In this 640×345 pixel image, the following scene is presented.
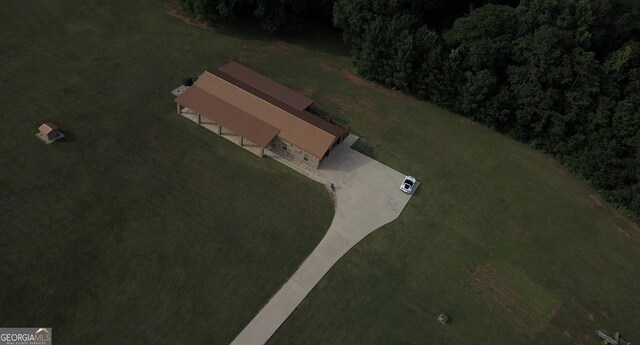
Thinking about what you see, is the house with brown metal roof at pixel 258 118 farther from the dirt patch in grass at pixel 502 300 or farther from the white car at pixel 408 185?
the dirt patch in grass at pixel 502 300

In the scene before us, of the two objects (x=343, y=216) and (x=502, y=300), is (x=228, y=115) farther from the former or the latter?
(x=502, y=300)

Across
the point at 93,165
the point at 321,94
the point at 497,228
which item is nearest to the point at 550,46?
the point at 497,228

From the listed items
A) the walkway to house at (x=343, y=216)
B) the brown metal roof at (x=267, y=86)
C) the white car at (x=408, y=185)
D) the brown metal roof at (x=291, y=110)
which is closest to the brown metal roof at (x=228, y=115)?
the brown metal roof at (x=291, y=110)

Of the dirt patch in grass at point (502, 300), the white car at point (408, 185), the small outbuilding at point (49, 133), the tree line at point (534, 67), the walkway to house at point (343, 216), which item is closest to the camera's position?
the walkway to house at point (343, 216)

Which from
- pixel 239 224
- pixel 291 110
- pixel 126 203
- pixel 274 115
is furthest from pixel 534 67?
pixel 126 203

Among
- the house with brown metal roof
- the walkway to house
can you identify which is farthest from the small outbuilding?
the walkway to house

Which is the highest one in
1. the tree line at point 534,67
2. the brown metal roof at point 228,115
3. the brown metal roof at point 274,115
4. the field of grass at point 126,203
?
the tree line at point 534,67

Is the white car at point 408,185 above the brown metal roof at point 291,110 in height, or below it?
below

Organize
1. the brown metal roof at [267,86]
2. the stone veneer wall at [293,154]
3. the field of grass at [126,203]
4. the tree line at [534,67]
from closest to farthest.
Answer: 1. the field of grass at [126,203]
2. the stone veneer wall at [293,154]
3. the tree line at [534,67]
4. the brown metal roof at [267,86]
